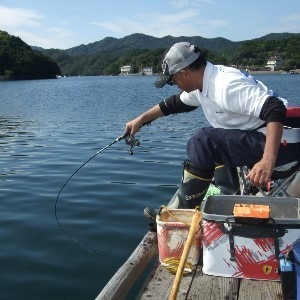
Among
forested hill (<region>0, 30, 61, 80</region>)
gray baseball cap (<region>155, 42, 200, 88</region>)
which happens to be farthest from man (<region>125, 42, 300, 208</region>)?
forested hill (<region>0, 30, 61, 80</region>)

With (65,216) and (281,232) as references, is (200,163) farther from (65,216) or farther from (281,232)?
(65,216)

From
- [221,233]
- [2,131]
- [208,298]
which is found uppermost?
[221,233]

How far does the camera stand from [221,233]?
11.3 feet

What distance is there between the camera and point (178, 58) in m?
3.83

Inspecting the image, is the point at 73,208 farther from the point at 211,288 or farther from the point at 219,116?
the point at 211,288

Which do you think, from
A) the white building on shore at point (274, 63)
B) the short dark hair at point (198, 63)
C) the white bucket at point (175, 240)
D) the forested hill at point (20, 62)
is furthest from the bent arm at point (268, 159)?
the white building on shore at point (274, 63)

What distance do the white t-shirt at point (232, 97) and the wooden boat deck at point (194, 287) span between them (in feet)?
4.17

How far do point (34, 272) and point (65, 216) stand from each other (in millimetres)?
2095

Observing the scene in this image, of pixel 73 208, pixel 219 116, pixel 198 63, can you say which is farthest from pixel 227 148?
pixel 73 208

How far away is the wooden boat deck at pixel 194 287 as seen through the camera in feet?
11.0

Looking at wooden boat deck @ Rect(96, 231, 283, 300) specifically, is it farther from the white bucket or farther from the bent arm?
the bent arm

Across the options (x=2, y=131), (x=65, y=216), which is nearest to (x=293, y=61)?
(x=2, y=131)

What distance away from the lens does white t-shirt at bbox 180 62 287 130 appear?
3.65 m

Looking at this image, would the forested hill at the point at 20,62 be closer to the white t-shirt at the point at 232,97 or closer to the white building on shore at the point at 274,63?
the white building on shore at the point at 274,63
